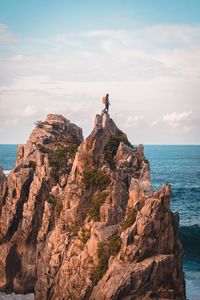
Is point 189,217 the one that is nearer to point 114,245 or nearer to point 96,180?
point 96,180

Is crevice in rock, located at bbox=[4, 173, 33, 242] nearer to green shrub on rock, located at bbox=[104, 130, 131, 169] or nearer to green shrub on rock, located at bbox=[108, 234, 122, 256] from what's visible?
green shrub on rock, located at bbox=[104, 130, 131, 169]

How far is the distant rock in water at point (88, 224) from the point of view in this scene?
3578cm

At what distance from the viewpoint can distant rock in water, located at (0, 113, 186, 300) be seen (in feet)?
117

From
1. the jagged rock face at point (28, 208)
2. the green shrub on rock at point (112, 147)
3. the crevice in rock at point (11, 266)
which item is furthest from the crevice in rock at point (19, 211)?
the green shrub on rock at point (112, 147)

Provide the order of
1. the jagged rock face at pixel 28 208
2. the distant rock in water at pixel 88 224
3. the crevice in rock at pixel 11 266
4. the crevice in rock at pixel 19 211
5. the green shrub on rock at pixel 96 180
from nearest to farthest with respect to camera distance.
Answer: the distant rock in water at pixel 88 224, the green shrub on rock at pixel 96 180, the jagged rock face at pixel 28 208, the crevice in rock at pixel 11 266, the crevice in rock at pixel 19 211

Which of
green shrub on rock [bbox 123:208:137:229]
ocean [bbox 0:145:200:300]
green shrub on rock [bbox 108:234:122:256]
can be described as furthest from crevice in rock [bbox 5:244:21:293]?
green shrub on rock [bbox 123:208:137:229]

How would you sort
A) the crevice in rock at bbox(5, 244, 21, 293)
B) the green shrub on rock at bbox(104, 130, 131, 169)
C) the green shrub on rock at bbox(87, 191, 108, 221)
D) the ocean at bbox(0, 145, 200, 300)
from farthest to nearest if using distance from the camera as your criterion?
1. the ocean at bbox(0, 145, 200, 300)
2. the crevice in rock at bbox(5, 244, 21, 293)
3. the green shrub on rock at bbox(104, 130, 131, 169)
4. the green shrub on rock at bbox(87, 191, 108, 221)

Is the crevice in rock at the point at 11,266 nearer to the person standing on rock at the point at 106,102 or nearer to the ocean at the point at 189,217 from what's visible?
the ocean at the point at 189,217

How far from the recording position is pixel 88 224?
41312 mm

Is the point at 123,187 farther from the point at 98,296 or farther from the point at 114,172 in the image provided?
the point at 98,296

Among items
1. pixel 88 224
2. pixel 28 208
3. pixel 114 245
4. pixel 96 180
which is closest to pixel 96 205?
pixel 88 224

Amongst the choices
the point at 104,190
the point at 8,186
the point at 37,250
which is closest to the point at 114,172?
the point at 104,190

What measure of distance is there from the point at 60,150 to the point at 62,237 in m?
13.7

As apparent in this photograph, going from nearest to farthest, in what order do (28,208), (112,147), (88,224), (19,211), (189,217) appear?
(88,224) < (112,147) < (28,208) < (19,211) < (189,217)
